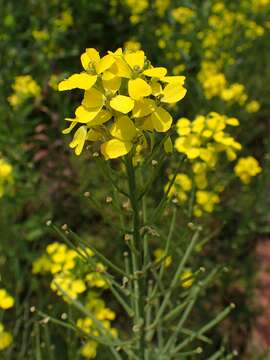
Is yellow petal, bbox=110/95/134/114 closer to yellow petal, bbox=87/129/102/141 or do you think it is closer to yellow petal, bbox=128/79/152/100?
yellow petal, bbox=128/79/152/100

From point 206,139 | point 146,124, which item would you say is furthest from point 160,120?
point 206,139

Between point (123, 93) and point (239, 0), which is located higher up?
point (123, 93)

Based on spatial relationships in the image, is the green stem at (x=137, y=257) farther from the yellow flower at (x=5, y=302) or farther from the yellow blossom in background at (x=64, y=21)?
the yellow blossom in background at (x=64, y=21)

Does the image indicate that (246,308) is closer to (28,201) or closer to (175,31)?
(28,201)

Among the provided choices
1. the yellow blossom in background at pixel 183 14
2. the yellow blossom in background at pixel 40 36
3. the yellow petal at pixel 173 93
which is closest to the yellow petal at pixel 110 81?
the yellow petal at pixel 173 93

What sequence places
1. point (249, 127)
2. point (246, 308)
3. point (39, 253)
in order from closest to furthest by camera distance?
point (39, 253) → point (246, 308) → point (249, 127)

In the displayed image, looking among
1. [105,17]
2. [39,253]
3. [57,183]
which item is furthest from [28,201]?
[105,17]

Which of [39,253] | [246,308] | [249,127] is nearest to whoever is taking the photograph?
[39,253]

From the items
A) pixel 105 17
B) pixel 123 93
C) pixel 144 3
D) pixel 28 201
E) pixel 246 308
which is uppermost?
pixel 123 93
